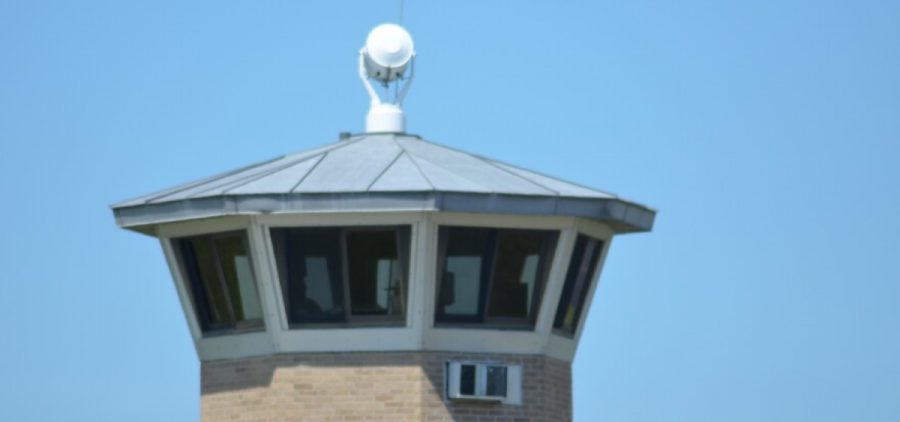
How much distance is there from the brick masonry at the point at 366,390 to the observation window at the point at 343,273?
578 millimetres

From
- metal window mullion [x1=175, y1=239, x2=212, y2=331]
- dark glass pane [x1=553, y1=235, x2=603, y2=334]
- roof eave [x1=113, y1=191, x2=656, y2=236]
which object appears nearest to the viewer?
roof eave [x1=113, y1=191, x2=656, y2=236]

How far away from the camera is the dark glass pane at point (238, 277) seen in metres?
35.8

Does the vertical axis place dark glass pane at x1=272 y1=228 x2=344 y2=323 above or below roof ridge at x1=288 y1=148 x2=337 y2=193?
below

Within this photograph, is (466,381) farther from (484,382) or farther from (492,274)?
(492,274)

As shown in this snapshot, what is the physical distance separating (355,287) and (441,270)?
3.94 feet

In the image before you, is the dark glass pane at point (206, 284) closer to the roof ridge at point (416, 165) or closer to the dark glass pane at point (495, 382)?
the roof ridge at point (416, 165)

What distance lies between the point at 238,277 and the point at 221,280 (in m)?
0.36

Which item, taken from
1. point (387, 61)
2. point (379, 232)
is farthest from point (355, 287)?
point (387, 61)

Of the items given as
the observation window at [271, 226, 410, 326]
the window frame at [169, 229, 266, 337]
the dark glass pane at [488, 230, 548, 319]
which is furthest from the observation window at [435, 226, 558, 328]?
the window frame at [169, 229, 266, 337]

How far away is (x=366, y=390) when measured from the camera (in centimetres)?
3522

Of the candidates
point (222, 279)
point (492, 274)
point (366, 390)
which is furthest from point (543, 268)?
point (222, 279)

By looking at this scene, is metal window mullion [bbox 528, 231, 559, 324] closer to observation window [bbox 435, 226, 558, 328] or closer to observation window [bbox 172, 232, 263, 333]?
observation window [bbox 435, 226, 558, 328]

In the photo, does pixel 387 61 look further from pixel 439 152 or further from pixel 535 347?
pixel 535 347

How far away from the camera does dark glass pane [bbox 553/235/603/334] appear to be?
36.3 metres
